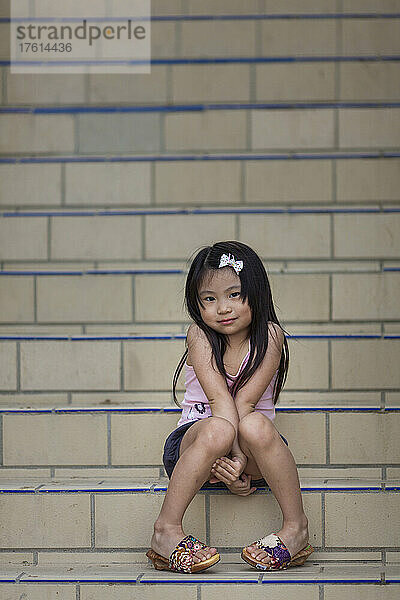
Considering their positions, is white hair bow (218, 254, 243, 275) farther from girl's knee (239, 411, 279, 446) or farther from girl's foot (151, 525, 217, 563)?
girl's foot (151, 525, 217, 563)

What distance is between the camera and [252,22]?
12.2 ft

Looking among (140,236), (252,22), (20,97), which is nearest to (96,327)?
(140,236)

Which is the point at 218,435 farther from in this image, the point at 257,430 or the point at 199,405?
the point at 199,405

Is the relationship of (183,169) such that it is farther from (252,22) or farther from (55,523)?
(55,523)

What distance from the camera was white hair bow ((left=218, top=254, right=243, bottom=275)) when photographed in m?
2.53

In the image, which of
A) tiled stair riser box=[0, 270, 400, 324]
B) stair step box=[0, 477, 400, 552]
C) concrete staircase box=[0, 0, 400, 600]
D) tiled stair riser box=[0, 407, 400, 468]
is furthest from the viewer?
tiled stair riser box=[0, 270, 400, 324]

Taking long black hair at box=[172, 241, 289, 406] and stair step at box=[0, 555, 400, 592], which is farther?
long black hair at box=[172, 241, 289, 406]

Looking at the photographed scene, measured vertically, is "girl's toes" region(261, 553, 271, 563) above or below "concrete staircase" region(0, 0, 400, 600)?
below

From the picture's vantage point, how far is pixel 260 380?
98.6 inches

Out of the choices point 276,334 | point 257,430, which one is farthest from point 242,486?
point 276,334

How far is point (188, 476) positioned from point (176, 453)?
17cm

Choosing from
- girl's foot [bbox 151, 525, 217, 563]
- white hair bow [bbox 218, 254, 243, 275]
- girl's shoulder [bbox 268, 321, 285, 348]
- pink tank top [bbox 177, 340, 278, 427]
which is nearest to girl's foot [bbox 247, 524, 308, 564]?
girl's foot [bbox 151, 525, 217, 563]

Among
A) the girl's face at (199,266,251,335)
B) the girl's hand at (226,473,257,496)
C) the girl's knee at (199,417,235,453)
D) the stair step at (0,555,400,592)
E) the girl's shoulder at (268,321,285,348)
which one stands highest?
the girl's face at (199,266,251,335)

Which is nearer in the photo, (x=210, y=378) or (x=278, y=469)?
(x=278, y=469)
